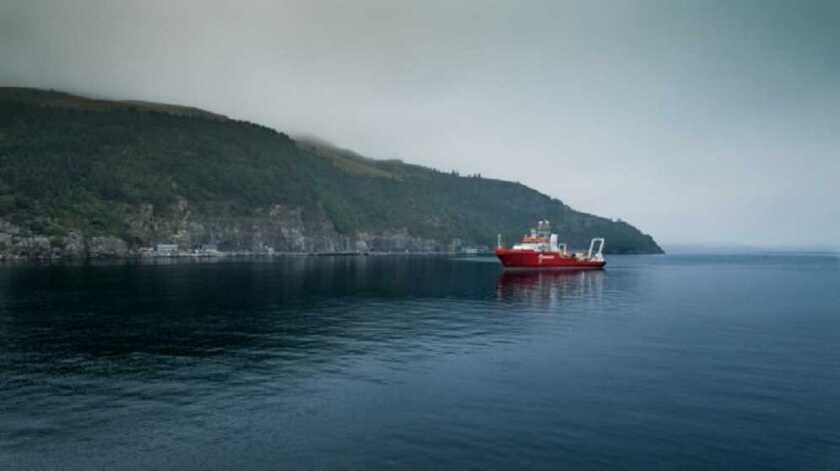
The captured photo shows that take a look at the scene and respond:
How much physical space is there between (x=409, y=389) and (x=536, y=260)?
128m

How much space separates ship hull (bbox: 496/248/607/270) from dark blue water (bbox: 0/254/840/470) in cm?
8975

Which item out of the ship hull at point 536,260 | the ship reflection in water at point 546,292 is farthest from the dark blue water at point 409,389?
the ship hull at point 536,260

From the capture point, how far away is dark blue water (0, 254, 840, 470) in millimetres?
19391

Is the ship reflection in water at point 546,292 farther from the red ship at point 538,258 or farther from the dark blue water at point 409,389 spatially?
the red ship at point 538,258

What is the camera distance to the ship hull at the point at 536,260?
148 meters

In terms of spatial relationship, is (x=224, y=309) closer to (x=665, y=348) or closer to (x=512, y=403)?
(x=512, y=403)

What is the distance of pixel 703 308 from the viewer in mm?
68438

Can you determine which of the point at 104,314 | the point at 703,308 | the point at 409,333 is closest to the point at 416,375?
the point at 409,333

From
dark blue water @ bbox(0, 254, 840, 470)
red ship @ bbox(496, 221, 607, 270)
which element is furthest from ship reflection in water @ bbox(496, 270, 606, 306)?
red ship @ bbox(496, 221, 607, 270)

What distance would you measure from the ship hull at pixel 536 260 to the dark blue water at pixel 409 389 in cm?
8975

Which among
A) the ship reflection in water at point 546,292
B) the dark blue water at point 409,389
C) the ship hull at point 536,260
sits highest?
the ship hull at point 536,260

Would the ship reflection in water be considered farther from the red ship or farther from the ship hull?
the red ship

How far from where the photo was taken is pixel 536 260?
493 feet

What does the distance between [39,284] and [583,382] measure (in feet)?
309
